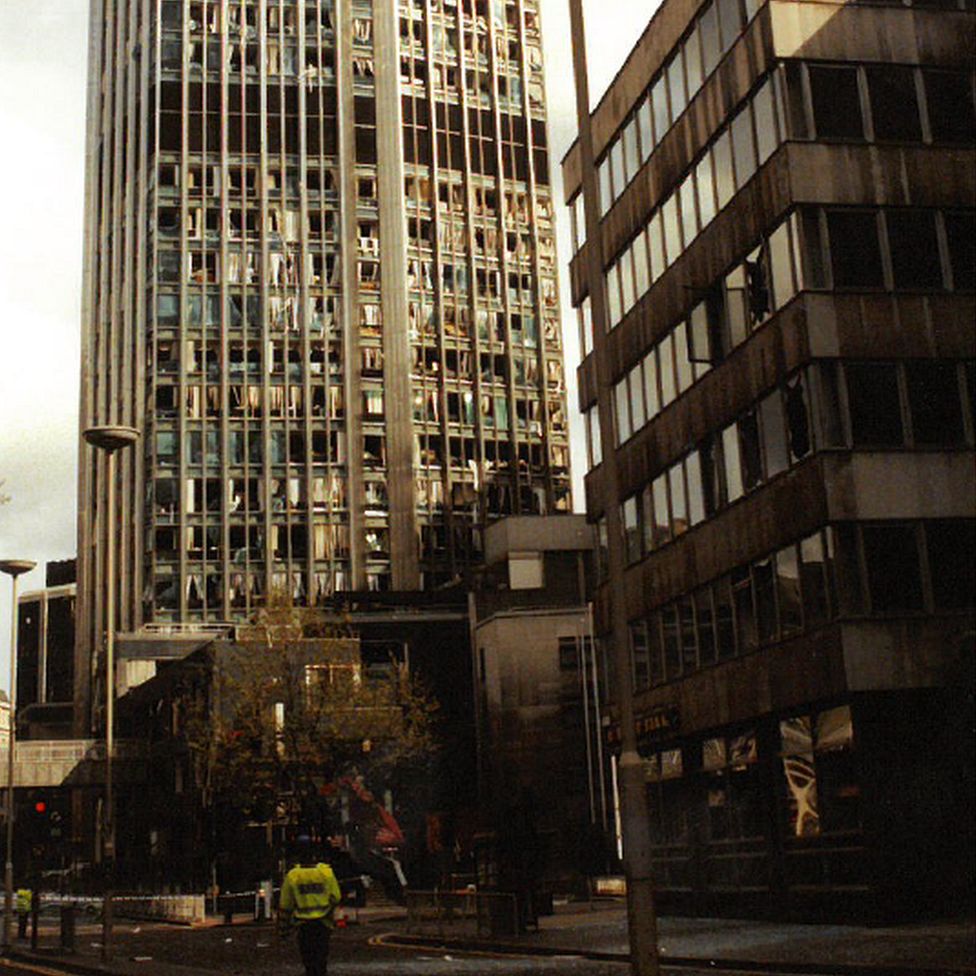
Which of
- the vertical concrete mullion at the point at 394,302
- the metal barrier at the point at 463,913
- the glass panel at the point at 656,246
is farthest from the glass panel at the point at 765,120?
the vertical concrete mullion at the point at 394,302

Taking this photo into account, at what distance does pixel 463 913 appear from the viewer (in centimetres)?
3791

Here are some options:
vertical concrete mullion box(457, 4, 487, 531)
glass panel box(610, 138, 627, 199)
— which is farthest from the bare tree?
vertical concrete mullion box(457, 4, 487, 531)

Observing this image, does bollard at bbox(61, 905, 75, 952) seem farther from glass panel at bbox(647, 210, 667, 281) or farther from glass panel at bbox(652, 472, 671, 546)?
glass panel at bbox(647, 210, 667, 281)

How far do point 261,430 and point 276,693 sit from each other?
61.2 meters

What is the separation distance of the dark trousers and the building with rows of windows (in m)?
9.62

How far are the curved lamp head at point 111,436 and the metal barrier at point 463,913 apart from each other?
11693 millimetres

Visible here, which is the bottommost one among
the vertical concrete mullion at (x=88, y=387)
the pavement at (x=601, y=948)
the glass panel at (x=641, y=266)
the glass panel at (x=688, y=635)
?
the pavement at (x=601, y=948)

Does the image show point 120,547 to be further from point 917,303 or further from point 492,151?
point 917,303

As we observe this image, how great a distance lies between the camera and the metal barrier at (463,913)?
30938 mm

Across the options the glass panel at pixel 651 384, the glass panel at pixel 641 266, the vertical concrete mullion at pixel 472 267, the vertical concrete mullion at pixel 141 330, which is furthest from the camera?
the vertical concrete mullion at pixel 472 267

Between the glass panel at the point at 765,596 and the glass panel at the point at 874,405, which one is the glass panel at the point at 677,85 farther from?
the glass panel at the point at 765,596

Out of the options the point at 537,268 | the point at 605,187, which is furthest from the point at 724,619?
the point at 537,268

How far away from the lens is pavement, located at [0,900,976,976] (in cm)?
2088

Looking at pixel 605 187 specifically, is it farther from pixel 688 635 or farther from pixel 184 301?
pixel 184 301
